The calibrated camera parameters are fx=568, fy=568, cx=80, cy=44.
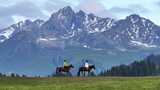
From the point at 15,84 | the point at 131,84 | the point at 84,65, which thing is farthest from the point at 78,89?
the point at 84,65

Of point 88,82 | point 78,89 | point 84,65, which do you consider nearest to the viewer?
point 78,89

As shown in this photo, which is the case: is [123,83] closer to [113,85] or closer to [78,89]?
[113,85]

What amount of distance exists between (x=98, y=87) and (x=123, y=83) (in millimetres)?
5673

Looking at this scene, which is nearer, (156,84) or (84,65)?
(156,84)

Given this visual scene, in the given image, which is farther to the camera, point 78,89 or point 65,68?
point 65,68

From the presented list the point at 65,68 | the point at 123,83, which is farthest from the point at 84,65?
the point at 123,83

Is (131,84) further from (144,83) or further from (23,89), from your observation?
(23,89)

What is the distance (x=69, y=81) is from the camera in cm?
8762

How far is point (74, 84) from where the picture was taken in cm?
8125

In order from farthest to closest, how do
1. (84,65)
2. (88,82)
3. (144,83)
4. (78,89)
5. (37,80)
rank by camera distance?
(84,65)
(37,80)
(88,82)
(144,83)
(78,89)

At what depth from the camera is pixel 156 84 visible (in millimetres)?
78438

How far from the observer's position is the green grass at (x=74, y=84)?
75756 millimetres

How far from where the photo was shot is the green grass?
7576cm

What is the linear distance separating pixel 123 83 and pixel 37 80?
1659cm
